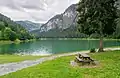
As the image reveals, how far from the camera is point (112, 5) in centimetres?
4050

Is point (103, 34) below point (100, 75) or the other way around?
the other way around

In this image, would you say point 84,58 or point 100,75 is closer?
point 100,75

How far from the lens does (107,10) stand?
130 ft

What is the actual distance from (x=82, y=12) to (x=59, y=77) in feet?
83.8

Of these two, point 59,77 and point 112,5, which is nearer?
point 59,77

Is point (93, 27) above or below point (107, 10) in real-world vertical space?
below

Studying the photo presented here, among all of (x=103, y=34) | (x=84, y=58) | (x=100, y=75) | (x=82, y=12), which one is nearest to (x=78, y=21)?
(x=82, y=12)

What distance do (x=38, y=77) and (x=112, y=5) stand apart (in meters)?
26.9

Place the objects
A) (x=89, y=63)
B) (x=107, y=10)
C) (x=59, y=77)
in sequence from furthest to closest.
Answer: (x=107, y=10), (x=89, y=63), (x=59, y=77)

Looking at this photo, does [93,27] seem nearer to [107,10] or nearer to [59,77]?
[107,10]

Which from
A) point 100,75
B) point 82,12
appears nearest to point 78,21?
point 82,12

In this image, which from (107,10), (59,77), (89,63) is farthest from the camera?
(107,10)

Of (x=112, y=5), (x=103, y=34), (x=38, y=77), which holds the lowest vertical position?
(x=38, y=77)

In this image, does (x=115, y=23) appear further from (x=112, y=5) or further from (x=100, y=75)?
(x=100, y=75)
